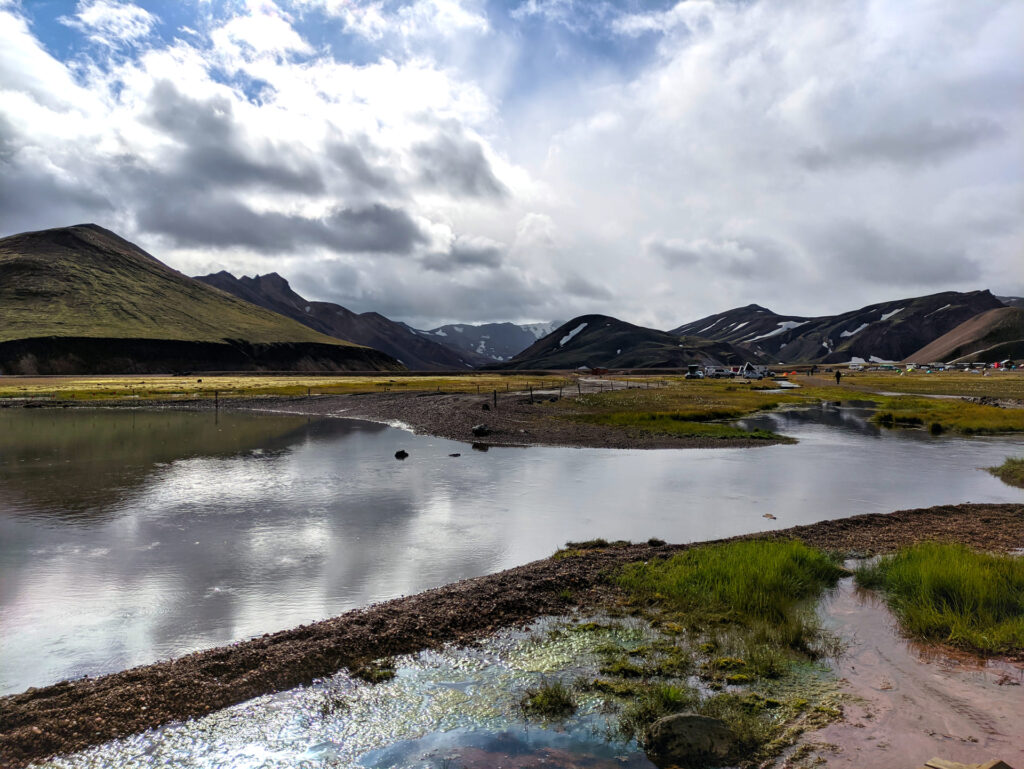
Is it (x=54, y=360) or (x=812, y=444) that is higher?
(x=54, y=360)

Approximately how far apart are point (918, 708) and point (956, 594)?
501 centimetres

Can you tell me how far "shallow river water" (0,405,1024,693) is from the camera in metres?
13.9

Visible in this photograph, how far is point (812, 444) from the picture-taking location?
4378 centimetres

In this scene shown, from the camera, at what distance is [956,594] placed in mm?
13172

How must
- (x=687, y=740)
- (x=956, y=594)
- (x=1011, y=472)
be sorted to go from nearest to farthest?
(x=687, y=740) → (x=956, y=594) → (x=1011, y=472)

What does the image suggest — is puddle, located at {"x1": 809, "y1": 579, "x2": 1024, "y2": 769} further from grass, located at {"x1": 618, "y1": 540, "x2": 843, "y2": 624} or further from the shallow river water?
the shallow river water

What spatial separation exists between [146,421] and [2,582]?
51811mm

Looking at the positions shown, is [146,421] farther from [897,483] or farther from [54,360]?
[54,360]

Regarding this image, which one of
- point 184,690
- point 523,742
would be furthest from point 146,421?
point 523,742

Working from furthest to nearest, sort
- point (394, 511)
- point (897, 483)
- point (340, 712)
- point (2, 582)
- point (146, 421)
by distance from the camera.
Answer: point (146, 421) → point (897, 483) → point (394, 511) → point (2, 582) → point (340, 712)

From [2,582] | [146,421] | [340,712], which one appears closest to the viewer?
[340,712]

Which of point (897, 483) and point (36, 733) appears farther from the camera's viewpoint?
point (897, 483)

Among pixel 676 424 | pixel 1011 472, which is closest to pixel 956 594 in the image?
pixel 1011 472

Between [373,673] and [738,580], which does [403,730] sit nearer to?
[373,673]
